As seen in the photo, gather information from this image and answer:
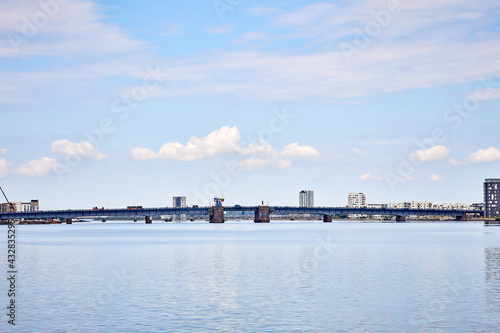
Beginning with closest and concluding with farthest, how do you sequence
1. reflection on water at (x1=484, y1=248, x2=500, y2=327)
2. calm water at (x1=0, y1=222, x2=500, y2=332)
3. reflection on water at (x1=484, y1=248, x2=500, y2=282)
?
calm water at (x1=0, y1=222, x2=500, y2=332) → reflection on water at (x1=484, y1=248, x2=500, y2=327) → reflection on water at (x1=484, y1=248, x2=500, y2=282)

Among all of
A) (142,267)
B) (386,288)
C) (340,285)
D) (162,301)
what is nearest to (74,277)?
(142,267)

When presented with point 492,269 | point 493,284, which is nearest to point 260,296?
point 493,284

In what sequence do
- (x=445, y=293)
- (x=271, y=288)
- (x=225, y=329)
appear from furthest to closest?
1. (x=271, y=288)
2. (x=445, y=293)
3. (x=225, y=329)

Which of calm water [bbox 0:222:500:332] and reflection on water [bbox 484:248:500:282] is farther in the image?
reflection on water [bbox 484:248:500:282]

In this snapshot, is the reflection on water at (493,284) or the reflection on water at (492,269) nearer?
the reflection on water at (493,284)

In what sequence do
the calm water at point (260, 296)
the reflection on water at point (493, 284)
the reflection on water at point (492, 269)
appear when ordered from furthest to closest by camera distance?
the reflection on water at point (492, 269)
the reflection on water at point (493, 284)
the calm water at point (260, 296)

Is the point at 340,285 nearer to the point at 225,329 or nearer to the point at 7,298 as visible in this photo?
the point at 225,329

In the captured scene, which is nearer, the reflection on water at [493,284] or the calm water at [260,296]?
the calm water at [260,296]

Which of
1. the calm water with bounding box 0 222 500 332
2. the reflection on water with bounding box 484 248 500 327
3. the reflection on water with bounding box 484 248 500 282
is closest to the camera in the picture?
the calm water with bounding box 0 222 500 332

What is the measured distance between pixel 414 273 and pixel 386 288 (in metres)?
14.5

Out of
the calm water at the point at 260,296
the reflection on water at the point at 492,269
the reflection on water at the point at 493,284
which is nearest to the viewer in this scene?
the calm water at the point at 260,296

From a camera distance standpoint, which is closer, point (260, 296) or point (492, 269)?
point (260, 296)

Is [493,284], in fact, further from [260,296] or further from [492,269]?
[260,296]

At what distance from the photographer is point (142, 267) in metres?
81.8
